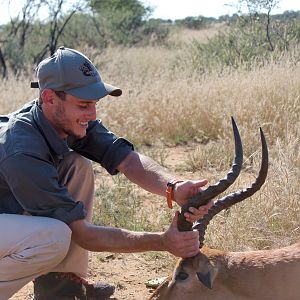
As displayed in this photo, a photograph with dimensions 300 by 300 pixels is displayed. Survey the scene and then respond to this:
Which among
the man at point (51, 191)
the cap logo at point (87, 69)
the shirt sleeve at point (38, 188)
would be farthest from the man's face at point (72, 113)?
the shirt sleeve at point (38, 188)

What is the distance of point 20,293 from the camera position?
4.86 metres

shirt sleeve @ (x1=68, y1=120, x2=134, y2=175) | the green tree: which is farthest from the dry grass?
the green tree

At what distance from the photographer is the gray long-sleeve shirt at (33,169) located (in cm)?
355

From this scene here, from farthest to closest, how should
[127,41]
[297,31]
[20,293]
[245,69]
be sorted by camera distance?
[127,41] → [297,31] → [245,69] → [20,293]

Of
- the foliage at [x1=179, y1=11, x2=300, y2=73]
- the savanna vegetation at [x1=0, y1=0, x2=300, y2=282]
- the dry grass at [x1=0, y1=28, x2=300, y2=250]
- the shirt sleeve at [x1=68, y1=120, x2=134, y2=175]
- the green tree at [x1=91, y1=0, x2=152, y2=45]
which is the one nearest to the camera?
the shirt sleeve at [x1=68, y1=120, x2=134, y2=175]

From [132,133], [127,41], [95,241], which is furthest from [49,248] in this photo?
[127,41]

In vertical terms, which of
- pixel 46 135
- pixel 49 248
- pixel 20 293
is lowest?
pixel 20 293

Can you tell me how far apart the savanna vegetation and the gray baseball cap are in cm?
179

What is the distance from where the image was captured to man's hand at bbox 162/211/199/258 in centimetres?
343

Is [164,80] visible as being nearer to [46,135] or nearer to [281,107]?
[281,107]

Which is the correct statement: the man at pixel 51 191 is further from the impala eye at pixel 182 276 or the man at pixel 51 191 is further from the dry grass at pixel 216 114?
the dry grass at pixel 216 114

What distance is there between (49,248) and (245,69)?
7306mm

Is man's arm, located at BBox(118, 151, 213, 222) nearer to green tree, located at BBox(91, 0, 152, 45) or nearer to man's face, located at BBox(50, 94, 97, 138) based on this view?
man's face, located at BBox(50, 94, 97, 138)

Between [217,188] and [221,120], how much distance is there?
5542 millimetres
